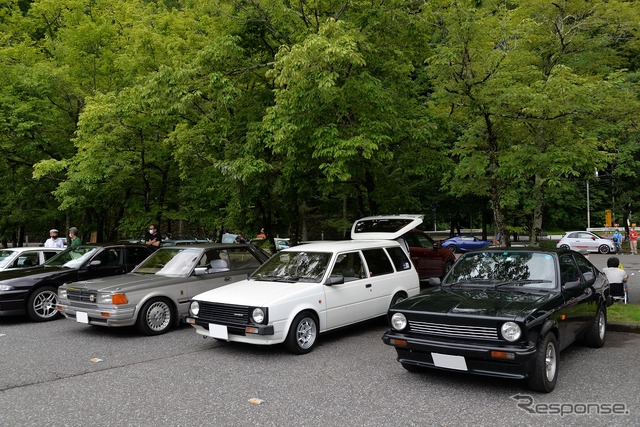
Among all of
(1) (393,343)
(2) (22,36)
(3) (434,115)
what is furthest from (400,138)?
(2) (22,36)

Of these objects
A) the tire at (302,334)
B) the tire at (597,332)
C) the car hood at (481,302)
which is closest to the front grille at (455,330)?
the car hood at (481,302)

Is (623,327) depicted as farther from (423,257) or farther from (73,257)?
(73,257)

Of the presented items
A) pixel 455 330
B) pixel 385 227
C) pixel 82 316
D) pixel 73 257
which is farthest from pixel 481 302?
pixel 73 257

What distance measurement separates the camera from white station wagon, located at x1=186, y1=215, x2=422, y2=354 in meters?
6.73

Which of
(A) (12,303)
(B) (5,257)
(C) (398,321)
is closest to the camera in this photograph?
(C) (398,321)

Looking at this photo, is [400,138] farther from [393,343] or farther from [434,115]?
[393,343]

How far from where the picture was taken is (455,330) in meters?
5.21

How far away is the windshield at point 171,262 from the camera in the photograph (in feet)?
30.4

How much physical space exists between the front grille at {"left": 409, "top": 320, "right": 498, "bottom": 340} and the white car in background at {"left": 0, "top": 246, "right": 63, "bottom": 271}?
32.6ft

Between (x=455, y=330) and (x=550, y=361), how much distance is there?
1.07 metres

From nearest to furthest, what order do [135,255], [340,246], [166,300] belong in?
[340,246]
[166,300]
[135,255]

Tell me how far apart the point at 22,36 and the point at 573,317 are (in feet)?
70.9

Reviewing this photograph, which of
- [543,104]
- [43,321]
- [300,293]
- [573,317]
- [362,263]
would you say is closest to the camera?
[573,317]

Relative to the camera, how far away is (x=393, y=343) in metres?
5.56
